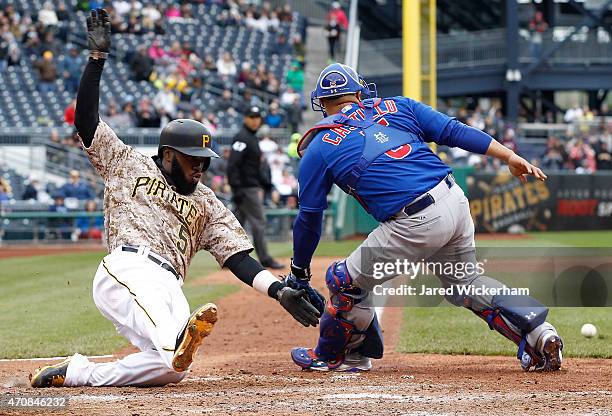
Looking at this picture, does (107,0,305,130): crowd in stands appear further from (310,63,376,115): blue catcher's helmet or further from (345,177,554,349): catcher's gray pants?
(345,177,554,349): catcher's gray pants

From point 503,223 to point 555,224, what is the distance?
1.51 m

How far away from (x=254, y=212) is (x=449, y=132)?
753 cm

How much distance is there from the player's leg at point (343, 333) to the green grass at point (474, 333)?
3.57 ft

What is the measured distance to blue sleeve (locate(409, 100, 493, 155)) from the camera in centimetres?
584

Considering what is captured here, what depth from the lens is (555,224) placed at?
931 inches

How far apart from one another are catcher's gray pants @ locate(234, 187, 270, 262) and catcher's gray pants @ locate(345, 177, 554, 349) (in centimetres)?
724

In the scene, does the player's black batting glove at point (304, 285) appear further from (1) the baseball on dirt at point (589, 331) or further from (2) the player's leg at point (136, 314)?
(1) the baseball on dirt at point (589, 331)

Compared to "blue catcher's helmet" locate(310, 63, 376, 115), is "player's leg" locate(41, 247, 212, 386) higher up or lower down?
lower down

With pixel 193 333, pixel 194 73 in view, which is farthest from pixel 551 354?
pixel 194 73

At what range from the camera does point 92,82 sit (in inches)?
215

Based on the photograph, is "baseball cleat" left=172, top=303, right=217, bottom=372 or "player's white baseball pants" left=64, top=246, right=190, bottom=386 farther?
"player's white baseball pants" left=64, top=246, right=190, bottom=386

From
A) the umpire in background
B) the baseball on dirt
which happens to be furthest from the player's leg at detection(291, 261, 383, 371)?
the umpire in background

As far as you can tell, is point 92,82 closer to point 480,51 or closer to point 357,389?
point 357,389

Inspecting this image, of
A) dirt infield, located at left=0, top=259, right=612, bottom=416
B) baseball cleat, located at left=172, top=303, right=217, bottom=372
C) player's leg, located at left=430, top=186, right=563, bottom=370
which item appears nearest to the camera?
dirt infield, located at left=0, top=259, right=612, bottom=416
